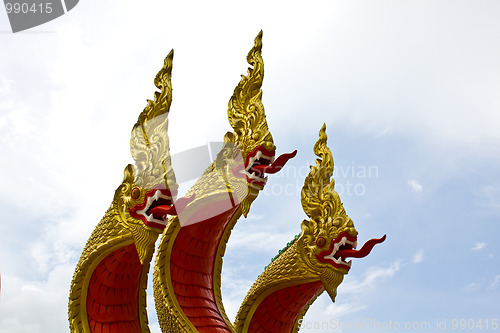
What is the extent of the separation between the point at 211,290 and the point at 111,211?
170 cm

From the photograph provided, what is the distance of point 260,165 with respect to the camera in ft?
23.6

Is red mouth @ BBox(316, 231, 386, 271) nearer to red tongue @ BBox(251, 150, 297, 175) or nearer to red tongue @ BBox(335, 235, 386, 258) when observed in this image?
red tongue @ BBox(335, 235, 386, 258)

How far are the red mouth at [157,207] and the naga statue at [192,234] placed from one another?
1 cm

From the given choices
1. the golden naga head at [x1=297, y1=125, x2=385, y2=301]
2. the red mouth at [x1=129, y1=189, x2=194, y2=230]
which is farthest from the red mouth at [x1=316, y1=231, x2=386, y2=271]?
the red mouth at [x1=129, y1=189, x2=194, y2=230]

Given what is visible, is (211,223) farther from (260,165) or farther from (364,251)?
(364,251)

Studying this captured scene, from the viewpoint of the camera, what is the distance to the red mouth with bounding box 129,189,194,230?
21.2 feet

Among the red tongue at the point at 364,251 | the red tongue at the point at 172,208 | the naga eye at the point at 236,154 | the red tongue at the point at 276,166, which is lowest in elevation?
the red tongue at the point at 364,251

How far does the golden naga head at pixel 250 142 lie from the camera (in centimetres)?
715

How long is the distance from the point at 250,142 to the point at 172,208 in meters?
1.38

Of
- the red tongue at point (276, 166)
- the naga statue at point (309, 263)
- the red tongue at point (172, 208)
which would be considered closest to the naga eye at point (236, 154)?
the red tongue at point (276, 166)

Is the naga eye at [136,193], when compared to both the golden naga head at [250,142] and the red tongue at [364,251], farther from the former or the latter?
the red tongue at [364,251]

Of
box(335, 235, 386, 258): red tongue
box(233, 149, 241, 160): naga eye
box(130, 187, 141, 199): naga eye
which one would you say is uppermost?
box(233, 149, 241, 160): naga eye

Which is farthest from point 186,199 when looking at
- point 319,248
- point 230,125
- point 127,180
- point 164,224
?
point 319,248

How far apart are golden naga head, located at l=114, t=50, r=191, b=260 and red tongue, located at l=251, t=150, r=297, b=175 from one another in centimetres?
108
